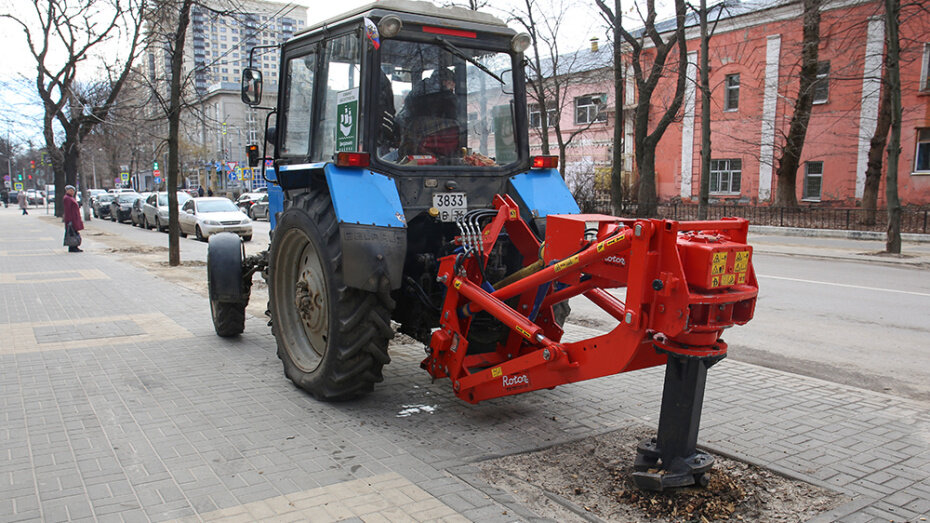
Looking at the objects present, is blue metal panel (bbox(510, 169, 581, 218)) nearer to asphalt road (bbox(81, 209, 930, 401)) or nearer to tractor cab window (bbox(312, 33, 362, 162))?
tractor cab window (bbox(312, 33, 362, 162))

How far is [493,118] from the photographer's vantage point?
19.0ft

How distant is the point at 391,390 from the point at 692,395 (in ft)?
9.34

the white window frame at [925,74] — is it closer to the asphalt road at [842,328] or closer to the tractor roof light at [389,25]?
the asphalt road at [842,328]

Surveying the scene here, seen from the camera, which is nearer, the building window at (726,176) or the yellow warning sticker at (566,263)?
the yellow warning sticker at (566,263)

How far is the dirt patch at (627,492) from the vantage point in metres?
3.48

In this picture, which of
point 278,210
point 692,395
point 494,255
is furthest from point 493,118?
point 692,395

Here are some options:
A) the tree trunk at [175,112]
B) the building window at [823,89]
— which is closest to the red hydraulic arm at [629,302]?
the tree trunk at [175,112]

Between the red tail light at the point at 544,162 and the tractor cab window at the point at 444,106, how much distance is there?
17 cm

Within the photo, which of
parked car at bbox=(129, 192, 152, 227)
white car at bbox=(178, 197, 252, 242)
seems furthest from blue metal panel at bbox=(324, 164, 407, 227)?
parked car at bbox=(129, 192, 152, 227)

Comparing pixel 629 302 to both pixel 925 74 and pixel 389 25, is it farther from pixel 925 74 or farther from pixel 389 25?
pixel 925 74

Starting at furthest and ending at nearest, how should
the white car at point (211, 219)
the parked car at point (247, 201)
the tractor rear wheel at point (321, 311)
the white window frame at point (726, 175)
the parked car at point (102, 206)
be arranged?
the parked car at point (102, 206) → the parked car at point (247, 201) → the white window frame at point (726, 175) → the white car at point (211, 219) → the tractor rear wheel at point (321, 311)

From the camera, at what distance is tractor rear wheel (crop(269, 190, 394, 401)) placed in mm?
4832

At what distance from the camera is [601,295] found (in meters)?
4.78

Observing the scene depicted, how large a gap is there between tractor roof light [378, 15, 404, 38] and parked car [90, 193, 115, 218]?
39013 millimetres
